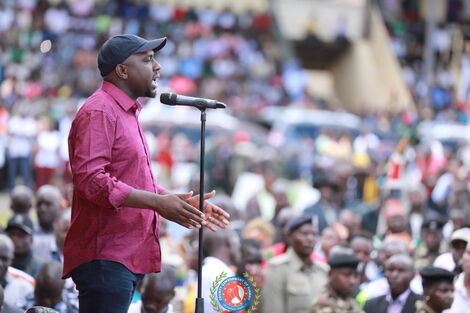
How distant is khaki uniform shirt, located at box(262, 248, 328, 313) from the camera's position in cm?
905

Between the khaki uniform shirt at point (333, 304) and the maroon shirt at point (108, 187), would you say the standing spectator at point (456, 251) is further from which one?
the maroon shirt at point (108, 187)

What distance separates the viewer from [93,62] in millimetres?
29938

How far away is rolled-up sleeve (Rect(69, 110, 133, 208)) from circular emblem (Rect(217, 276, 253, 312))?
1011mm

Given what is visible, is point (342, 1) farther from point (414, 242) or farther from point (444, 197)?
point (414, 242)

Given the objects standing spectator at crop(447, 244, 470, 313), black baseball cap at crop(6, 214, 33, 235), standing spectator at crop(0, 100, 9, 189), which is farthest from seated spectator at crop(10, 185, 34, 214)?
standing spectator at crop(0, 100, 9, 189)

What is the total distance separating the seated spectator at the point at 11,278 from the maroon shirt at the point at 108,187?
A: 104 inches

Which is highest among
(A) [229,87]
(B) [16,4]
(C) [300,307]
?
(B) [16,4]

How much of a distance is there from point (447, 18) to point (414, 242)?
90.8 ft

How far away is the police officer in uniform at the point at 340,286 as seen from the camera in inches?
332

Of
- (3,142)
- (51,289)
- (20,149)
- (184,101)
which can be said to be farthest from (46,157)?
(184,101)

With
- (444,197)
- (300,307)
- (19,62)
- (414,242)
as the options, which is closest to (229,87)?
(19,62)

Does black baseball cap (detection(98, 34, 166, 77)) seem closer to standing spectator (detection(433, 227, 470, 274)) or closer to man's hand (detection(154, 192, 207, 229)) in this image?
man's hand (detection(154, 192, 207, 229))

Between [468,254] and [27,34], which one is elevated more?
[27,34]

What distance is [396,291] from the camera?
873cm
